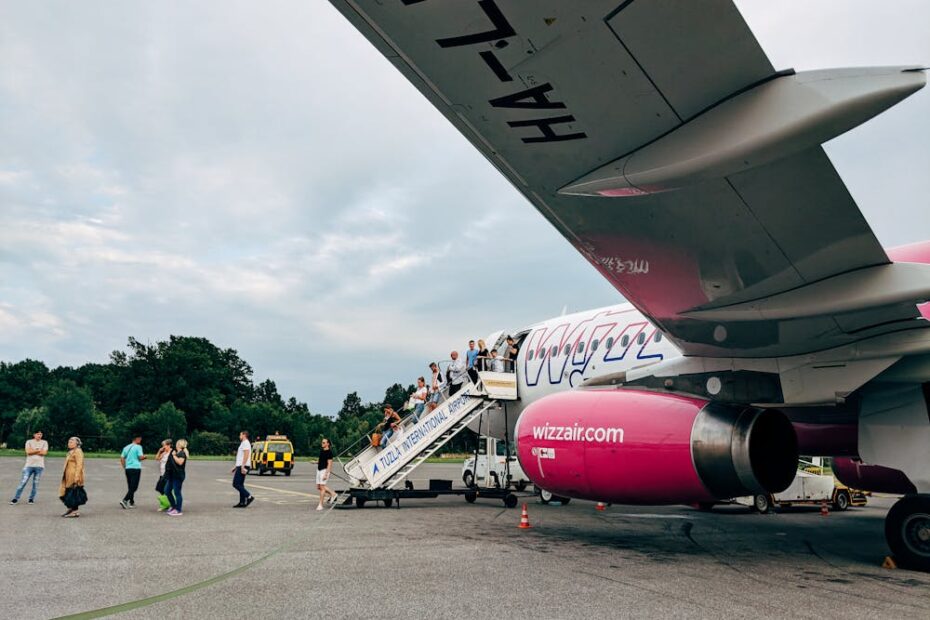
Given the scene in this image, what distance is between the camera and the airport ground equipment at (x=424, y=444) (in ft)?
47.8

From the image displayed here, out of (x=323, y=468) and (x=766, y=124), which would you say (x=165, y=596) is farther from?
(x=323, y=468)

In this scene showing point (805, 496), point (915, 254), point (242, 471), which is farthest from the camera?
point (805, 496)

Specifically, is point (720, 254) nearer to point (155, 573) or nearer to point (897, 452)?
point (897, 452)

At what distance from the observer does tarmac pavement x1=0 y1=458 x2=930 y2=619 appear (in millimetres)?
5508

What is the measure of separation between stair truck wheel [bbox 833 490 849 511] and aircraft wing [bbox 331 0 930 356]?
11.2 meters

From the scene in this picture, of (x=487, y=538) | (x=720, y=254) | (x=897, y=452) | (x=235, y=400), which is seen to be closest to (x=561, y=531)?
(x=487, y=538)

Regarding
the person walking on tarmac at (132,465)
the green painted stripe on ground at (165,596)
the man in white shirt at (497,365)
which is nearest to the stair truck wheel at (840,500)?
the man in white shirt at (497,365)

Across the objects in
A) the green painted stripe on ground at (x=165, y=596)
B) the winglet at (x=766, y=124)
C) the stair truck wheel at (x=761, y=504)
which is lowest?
the green painted stripe on ground at (x=165, y=596)

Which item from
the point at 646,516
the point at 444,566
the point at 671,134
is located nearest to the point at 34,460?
the point at 444,566

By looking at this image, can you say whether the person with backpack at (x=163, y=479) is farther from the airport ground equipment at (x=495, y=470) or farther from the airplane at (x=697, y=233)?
the airplane at (x=697, y=233)

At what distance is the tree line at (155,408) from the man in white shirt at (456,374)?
168ft

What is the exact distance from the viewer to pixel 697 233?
611cm

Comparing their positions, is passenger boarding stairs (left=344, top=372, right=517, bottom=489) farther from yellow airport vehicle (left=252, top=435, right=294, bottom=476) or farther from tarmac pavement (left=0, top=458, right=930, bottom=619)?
yellow airport vehicle (left=252, top=435, right=294, bottom=476)

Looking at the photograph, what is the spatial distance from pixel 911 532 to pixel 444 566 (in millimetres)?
5557
